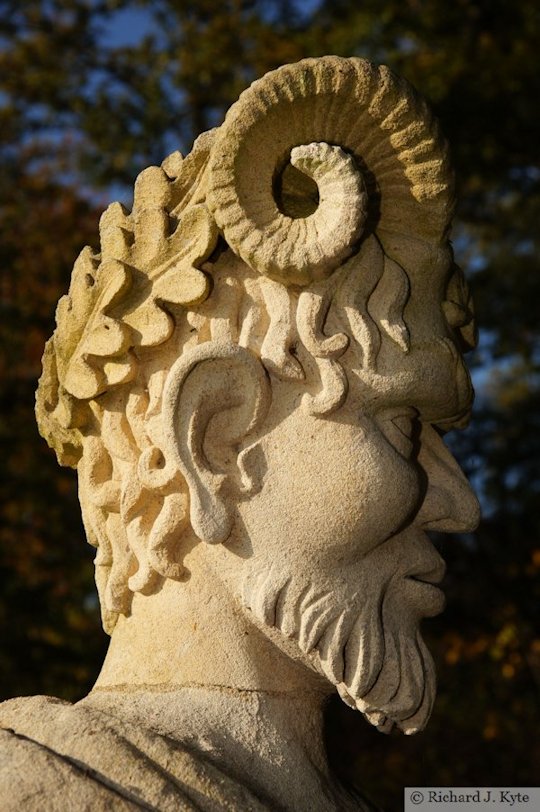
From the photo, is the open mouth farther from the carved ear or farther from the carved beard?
the carved ear

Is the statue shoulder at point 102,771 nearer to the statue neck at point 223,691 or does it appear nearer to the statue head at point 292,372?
the statue neck at point 223,691

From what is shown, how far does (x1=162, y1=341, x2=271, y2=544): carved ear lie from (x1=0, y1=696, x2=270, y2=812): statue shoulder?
0.45 m

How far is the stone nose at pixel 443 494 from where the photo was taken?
297 centimetres

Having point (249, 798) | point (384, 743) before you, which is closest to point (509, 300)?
point (384, 743)

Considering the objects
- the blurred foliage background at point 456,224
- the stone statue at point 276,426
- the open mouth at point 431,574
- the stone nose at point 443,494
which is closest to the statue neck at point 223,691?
the stone statue at point 276,426

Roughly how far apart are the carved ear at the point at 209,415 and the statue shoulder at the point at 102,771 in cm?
45

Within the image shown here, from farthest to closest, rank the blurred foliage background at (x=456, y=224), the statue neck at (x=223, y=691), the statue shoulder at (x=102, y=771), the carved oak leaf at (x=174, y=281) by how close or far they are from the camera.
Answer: the blurred foliage background at (x=456, y=224) < the carved oak leaf at (x=174, y=281) < the statue neck at (x=223, y=691) < the statue shoulder at (x=102, y=771)

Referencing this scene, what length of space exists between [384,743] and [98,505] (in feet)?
26.5

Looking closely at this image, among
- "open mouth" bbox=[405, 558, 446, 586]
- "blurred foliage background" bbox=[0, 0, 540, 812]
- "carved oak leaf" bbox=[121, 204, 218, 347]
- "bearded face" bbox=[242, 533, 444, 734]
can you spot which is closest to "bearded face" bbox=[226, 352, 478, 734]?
"bearded face" bbox=[242, 533, 444, 734]

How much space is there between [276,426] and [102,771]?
800mm

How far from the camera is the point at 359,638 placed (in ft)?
8.94

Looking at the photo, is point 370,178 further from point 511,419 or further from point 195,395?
point 511,419

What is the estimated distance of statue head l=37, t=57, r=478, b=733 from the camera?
2695 millimetres

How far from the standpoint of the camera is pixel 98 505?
9.48 ft
